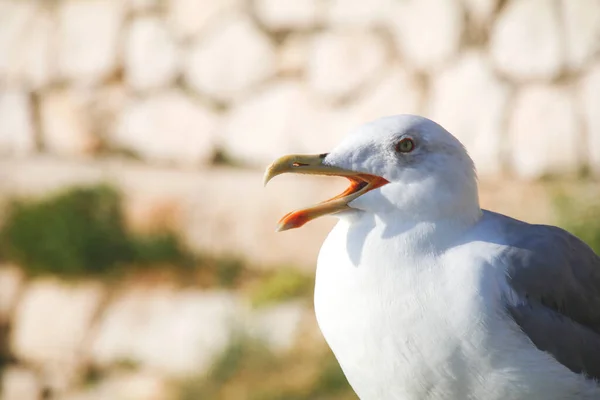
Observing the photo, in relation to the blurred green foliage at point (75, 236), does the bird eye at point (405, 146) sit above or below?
below

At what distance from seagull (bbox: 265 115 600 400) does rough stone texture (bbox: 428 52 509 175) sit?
1.98m

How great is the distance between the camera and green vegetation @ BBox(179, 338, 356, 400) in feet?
10.0

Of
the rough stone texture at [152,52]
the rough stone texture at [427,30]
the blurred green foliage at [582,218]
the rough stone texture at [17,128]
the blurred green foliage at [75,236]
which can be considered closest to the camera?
the blurred green foliage at [582,218]

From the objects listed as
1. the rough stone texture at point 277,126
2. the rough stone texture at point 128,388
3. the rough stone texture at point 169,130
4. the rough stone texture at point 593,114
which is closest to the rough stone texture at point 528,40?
the rough stone texture at point 593,114

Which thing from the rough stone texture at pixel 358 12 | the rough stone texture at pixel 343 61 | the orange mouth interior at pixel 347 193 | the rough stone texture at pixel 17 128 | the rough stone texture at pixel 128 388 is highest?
the rough stone texture at pixel 17 128

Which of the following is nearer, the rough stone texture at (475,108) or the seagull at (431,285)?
the seagull at (431,285)

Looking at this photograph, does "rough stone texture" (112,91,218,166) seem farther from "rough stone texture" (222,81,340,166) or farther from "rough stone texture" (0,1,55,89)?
"rough stone texture" (0,1,55,89)

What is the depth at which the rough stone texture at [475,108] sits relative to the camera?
3420mm

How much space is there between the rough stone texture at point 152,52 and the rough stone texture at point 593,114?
1.70 m

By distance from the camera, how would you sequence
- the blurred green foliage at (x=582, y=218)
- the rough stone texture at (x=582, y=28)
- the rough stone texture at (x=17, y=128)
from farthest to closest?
1. the rough stone texture at (x=17, y=128)
2. the rough stone texture at (x=582, y=28)
3. the blurred green foliage at (x=582, y=218)

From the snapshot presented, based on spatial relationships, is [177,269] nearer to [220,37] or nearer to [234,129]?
[234,129]

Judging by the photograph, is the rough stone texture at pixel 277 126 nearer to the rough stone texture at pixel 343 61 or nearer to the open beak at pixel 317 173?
the rough stone texture at pixel 343 61

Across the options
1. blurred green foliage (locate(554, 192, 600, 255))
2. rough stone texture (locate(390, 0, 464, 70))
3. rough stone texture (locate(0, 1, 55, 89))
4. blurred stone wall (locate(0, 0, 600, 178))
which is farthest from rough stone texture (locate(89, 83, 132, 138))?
blurred green foliage (locate(554, 192, 600, 255))

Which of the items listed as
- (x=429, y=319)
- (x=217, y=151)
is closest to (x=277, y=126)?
(x=217, y=151)
